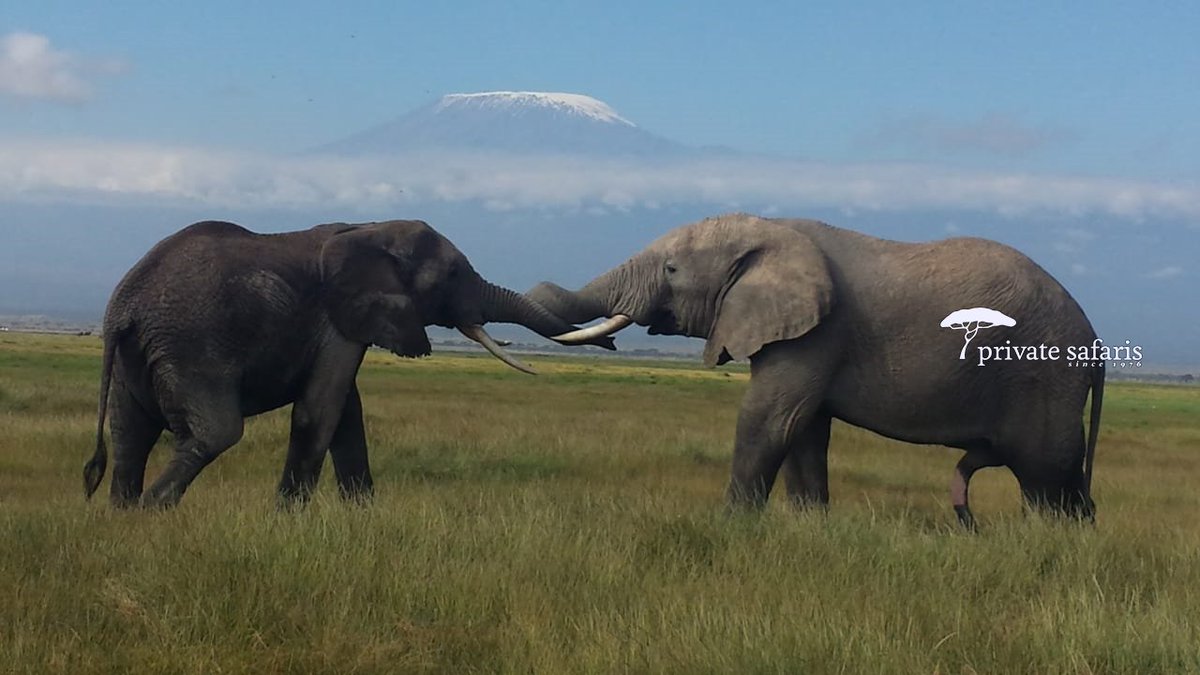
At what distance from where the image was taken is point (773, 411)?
7.20 metres

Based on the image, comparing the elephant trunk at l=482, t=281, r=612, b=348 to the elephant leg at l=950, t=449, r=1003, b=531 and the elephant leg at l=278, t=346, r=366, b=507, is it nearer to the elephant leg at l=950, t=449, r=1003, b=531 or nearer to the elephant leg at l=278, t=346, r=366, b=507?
the elephant leg at l=278, t=346, r=366, b=507

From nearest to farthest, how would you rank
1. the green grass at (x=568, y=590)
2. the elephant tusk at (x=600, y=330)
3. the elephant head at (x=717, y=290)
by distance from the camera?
the green grass at (x=568, y=590) → the elephant head at (x=717, y=290) → the elephant tusk at (x=600, y=330)

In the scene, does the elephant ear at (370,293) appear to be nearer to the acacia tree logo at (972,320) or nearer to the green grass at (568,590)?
the green grass at (568,590)

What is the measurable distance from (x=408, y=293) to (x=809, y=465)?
9.57ft

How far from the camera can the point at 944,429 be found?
7.39 metres

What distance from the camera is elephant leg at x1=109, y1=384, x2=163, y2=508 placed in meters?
7.43

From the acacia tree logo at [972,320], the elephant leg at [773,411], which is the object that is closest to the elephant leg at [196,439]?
the elephant leg at [773,411]

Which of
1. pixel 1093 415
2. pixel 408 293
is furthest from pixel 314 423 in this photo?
pixel 1093 415

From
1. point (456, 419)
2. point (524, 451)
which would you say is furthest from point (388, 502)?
point (456, 419)

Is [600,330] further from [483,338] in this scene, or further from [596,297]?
[483,338]

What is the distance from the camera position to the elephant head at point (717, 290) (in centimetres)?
723

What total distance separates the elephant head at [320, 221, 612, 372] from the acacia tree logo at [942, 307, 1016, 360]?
2.25 metres

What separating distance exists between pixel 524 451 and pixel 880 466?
461cm

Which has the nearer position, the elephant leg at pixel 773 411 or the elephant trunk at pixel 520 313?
the elephant leg at pixel 773 411
